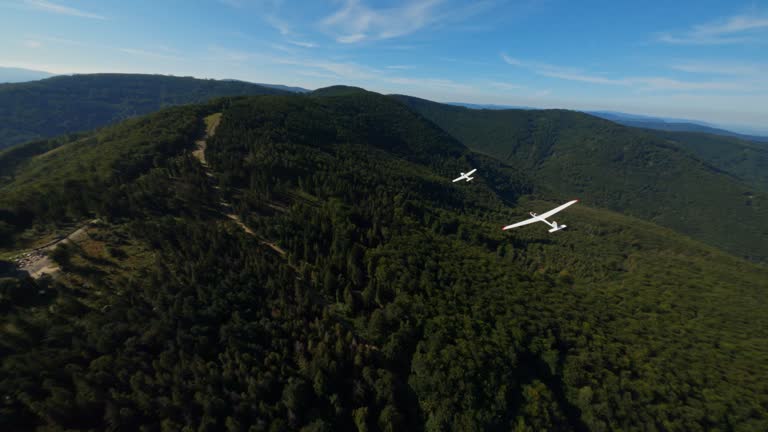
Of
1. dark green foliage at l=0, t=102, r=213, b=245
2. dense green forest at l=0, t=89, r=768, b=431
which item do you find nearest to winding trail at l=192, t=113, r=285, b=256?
dense green forest at l=0, t=89, r=768, b=431

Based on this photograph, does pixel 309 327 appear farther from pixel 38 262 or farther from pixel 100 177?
pixel 100 177

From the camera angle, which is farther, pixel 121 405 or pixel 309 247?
pixel 309 247

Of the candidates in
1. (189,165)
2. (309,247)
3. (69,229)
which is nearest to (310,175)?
(189,165)

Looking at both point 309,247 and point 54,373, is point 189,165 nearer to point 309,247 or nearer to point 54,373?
point 309,247

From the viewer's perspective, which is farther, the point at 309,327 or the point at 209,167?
the point at 209,167

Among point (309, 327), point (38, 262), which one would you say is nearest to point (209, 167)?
point (38, 262)

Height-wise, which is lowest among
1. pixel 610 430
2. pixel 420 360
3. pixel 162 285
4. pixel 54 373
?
pixel 610 430

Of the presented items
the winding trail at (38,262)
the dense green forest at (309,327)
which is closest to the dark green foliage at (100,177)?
the dense green forest at (309,327)
